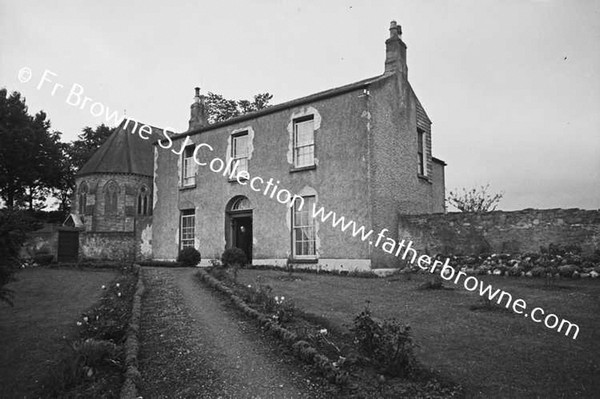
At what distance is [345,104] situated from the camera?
1641cm

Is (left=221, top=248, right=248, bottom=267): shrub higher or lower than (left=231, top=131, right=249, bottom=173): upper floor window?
lower

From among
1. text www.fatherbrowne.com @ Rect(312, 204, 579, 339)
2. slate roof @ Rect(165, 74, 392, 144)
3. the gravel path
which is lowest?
the gravel path

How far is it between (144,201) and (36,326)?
2715cm

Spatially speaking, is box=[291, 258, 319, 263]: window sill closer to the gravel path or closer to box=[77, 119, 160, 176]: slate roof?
the gravel path

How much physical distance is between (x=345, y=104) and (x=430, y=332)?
36.3 feet

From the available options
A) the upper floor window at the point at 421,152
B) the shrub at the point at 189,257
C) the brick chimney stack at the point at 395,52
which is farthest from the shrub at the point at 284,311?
the brick chimney stack at the point at 395,52

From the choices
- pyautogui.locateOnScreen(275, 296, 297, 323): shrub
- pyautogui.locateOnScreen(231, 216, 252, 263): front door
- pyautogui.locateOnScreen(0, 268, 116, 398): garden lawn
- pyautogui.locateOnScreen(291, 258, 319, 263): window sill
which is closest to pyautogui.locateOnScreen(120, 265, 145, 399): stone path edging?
pyautogui.locateOnScreen(0, 268, 116, 398): garden lawn

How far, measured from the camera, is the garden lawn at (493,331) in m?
5.04

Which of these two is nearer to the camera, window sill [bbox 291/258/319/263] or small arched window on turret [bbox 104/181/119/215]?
window sill [bbox 291/258/319/263]

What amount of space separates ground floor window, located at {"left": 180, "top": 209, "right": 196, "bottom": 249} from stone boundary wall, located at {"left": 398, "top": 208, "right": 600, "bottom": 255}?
10.3 metres

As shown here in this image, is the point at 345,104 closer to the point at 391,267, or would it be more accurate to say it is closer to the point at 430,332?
the point at 391,267

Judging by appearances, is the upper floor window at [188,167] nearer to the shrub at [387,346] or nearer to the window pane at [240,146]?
the window pane at [240,146]

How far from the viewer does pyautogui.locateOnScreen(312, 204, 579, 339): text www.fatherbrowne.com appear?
7.44 m

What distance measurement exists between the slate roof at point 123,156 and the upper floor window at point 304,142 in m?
19.8
